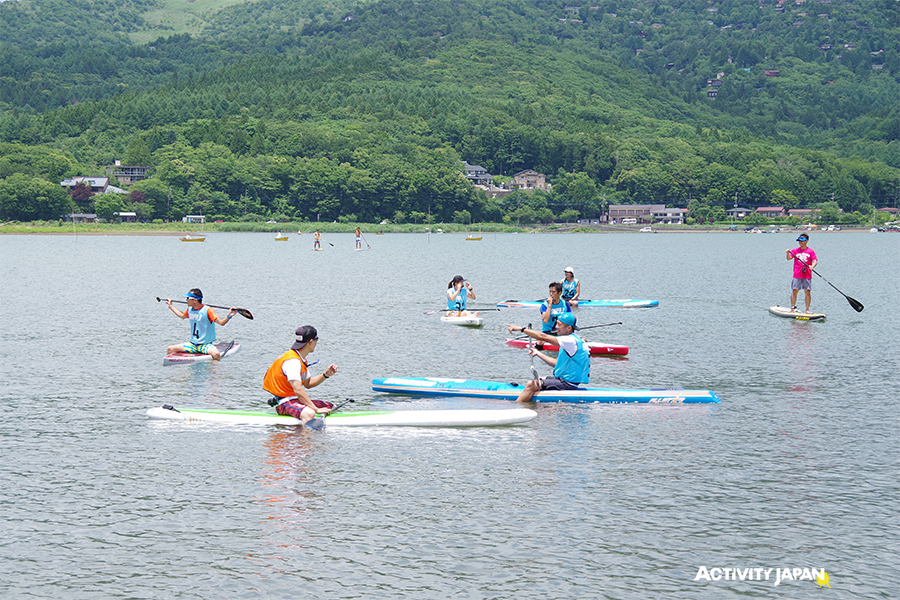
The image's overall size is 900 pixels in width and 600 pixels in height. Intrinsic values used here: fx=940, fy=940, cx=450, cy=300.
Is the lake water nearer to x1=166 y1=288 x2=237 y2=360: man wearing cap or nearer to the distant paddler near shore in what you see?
x1=166 y1=288 x2=237 y2=360: man wearing cap

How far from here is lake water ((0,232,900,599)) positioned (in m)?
12.5

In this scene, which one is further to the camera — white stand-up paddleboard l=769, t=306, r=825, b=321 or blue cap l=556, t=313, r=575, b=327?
white stand-up paddleboard l=769, t=306, r=825, b=321

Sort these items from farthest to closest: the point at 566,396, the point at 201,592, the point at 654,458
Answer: the point at 566,396 < the point at 654,458 < the point at 201,592

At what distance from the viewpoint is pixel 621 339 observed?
35.9 meters

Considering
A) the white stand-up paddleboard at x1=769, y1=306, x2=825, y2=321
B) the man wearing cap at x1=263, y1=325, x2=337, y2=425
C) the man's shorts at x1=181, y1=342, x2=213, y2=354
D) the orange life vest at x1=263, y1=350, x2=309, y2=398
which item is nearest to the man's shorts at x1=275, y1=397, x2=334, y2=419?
the man wearing cap at x1=263, y1=325, x2=337, y2=425

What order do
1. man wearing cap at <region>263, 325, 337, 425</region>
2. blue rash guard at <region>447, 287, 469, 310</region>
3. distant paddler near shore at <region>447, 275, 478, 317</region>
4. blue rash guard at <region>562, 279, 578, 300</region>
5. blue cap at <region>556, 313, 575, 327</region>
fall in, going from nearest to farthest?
man wearing cap at <region>263, 325, 337, 425</region>
blue cap at <region>556, 313, 575, 327</region>
blue rash guard at <region>562, 279, 578, 300</region>
distant paddler near shore at <region>447, 275, 478, 317</region>
blue rash guard at <region>447, 287, 469, 310</region>

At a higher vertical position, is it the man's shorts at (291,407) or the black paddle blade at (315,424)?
the man's shorts at (291,407)

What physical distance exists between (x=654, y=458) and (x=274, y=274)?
199 feet

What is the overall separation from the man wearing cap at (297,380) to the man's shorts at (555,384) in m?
5.17

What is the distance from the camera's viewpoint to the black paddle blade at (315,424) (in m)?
19.6

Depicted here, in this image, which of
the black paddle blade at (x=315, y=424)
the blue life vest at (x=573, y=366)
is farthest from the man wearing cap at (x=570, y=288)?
the black paddle blade at (x=315, y=424)

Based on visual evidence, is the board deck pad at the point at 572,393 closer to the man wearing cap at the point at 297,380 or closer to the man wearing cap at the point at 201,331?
the man wearing cap at the point at 297,380

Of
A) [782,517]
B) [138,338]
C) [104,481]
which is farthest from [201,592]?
[138,338]

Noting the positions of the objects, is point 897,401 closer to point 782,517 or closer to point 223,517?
point 782,517
